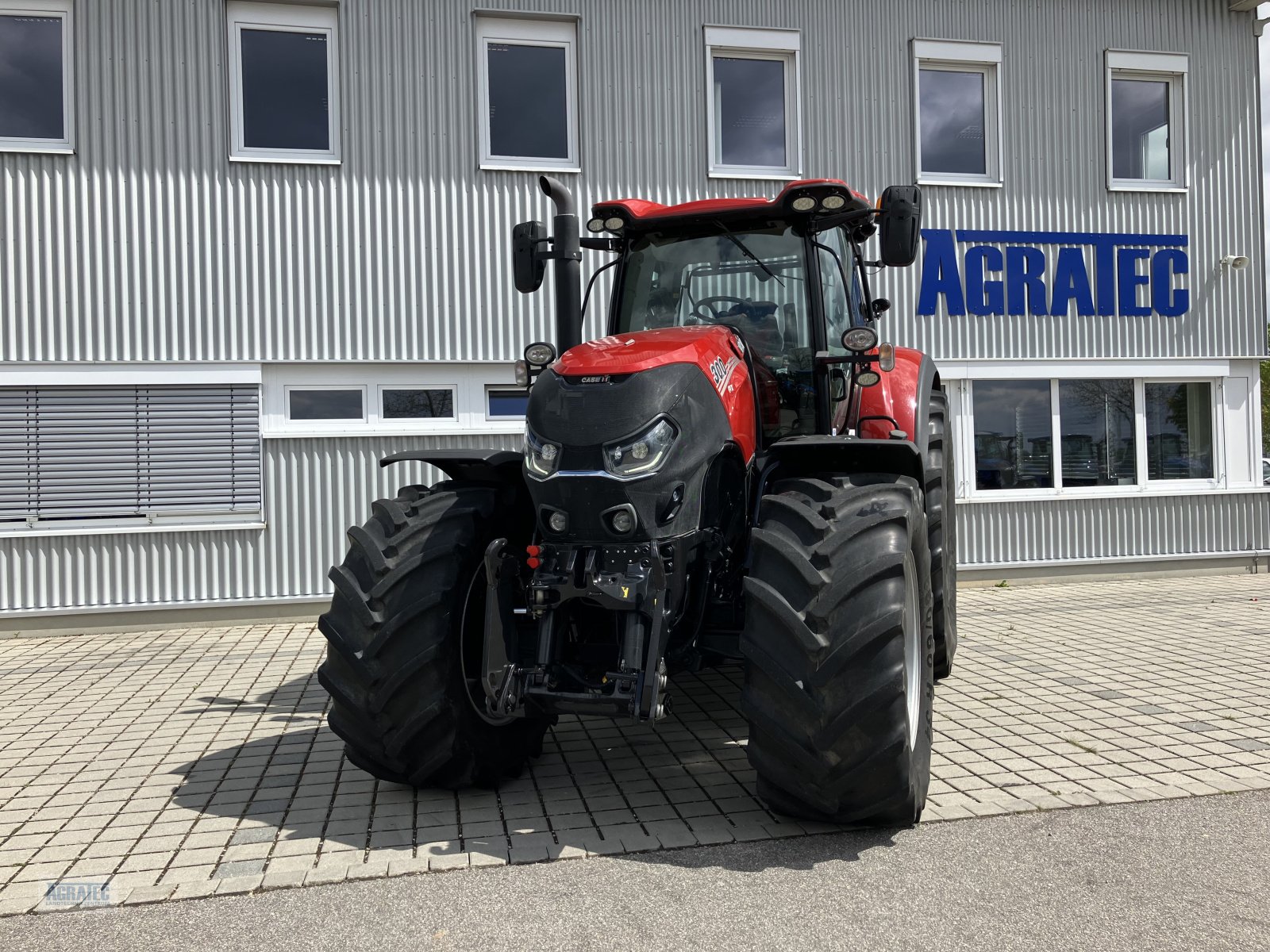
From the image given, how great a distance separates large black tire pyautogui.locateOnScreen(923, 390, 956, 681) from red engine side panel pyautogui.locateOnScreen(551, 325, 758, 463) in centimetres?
176

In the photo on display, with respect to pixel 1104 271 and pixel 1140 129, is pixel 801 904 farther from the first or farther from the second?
pixel 1140 129

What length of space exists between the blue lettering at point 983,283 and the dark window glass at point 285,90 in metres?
6.40

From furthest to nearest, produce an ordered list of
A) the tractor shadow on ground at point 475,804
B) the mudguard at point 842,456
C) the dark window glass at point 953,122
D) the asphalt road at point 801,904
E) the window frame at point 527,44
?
the dark window glass at point 953,122 → the window frame at point 527,44 → the mudguard at point 842,456 → the tractor shadow on ground at point 475,804 → the asphalt road at point 801,904

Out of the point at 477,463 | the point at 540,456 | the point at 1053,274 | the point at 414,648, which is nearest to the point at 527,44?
the point at 1053,274

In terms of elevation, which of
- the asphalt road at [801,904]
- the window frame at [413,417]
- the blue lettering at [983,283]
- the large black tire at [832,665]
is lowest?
the asphalt road at [801,904]

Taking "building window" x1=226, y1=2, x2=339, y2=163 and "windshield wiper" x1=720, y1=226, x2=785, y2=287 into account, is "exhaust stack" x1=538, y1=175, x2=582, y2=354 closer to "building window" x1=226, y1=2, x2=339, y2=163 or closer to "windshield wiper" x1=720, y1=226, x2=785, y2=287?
"windshield wiper" x1=720, y1=226, x2=785, y2=287

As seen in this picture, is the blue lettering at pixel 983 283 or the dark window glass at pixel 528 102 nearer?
the dark window glass at pixel 528 102

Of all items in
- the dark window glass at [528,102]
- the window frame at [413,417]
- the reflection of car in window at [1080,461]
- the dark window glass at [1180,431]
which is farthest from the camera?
→ the dark window glass at [1180,431]

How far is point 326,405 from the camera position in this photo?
31.1 ft

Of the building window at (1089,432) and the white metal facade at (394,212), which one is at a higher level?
the white metal facade at (394,212)

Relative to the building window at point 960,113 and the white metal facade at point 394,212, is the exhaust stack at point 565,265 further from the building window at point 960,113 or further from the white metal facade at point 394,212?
the building window at point 960,113

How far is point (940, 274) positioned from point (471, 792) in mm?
8117

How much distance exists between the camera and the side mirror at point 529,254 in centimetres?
518

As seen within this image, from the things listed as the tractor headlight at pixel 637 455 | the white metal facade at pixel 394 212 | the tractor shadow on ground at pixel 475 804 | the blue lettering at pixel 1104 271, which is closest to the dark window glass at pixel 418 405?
the white metal facade at pixel 394 212
